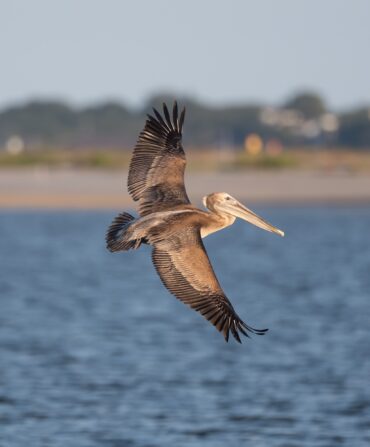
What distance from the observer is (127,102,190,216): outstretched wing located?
376 inches

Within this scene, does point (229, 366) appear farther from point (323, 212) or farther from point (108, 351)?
point (323, 212)

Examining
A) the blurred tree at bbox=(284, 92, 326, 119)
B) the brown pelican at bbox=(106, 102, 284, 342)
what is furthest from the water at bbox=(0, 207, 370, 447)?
the blurred tree at bbox=(284, 92, 326, 119)

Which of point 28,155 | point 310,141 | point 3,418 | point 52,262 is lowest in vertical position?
point 3,418

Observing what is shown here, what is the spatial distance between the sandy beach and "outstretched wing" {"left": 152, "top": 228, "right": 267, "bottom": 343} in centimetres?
3036

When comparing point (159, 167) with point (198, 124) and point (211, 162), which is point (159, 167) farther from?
point (198, 124)

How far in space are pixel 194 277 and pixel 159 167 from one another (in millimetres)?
1073

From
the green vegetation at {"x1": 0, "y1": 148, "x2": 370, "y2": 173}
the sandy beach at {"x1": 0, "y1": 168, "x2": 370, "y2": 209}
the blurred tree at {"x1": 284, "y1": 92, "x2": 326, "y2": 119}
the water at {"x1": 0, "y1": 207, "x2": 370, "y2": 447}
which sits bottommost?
the water at {"x1": 0, "y1": 207, "x2": 370, "y2": 447}

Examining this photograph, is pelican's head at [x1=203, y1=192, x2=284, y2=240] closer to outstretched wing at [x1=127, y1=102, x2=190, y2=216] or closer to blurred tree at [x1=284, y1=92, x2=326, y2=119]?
outstretched wing at [x1=127, y1=102, x2=190, y2=216]

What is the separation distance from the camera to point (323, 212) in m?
45.3

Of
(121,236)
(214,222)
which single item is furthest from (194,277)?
(121,236)

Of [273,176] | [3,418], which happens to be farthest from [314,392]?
[273,176]

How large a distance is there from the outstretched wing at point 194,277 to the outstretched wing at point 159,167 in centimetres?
49

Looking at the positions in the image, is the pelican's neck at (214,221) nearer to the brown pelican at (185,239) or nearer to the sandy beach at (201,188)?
the brown pelican at (185,239)

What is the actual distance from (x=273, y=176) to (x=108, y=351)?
103 ft
